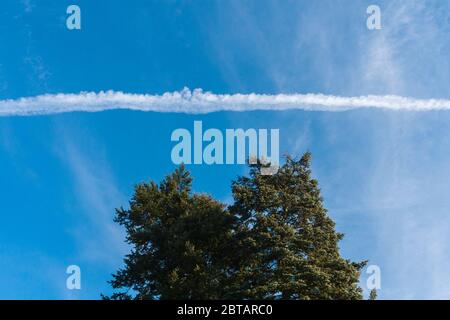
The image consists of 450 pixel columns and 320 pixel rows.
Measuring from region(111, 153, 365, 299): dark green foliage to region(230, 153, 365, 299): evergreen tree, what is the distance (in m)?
0.07

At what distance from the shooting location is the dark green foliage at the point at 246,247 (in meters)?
39.5

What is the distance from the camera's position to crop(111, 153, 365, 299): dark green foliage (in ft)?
130

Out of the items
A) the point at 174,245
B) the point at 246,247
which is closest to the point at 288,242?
the point at 246,247

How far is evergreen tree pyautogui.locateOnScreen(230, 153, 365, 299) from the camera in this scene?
39.0 m

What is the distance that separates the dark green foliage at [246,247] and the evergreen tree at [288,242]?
7 cm

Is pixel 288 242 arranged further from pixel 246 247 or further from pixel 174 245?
pixel 174 245

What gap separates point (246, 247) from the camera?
42062 mm

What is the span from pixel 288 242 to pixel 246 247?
11.7 feet
